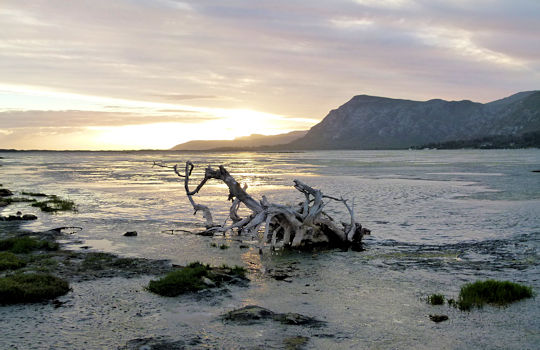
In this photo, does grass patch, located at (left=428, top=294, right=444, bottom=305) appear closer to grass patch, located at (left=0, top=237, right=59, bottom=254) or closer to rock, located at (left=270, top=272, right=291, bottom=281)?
Result: rock, located at (left=270, top=272, right=291, bottom=281)

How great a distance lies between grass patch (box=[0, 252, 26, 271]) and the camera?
1559cm

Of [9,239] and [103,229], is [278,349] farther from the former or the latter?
[103,229]

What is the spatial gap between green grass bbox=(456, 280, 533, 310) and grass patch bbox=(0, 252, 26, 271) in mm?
13688

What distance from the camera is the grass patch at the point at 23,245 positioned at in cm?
1863

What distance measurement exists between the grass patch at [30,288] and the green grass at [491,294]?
424 inches

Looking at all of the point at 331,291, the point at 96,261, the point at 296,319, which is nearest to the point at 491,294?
the point at 331,291

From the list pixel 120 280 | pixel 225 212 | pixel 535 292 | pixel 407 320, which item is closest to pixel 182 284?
pixel 120 280

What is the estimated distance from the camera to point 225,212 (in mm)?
32156

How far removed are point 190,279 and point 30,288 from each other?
13.9ft

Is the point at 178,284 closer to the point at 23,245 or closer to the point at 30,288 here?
the point at 30,288

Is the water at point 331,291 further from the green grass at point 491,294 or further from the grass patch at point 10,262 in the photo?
the grass patch at point 10,262

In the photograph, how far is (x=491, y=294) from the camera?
1275 centimetres

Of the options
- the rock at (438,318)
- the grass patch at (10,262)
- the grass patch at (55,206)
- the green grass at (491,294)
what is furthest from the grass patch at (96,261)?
the grass patch at (55,206)

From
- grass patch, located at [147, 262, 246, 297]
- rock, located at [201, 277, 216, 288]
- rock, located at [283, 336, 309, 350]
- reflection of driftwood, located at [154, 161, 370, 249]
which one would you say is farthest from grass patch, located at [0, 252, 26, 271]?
rock, located at [283, 336, 309, 350]
